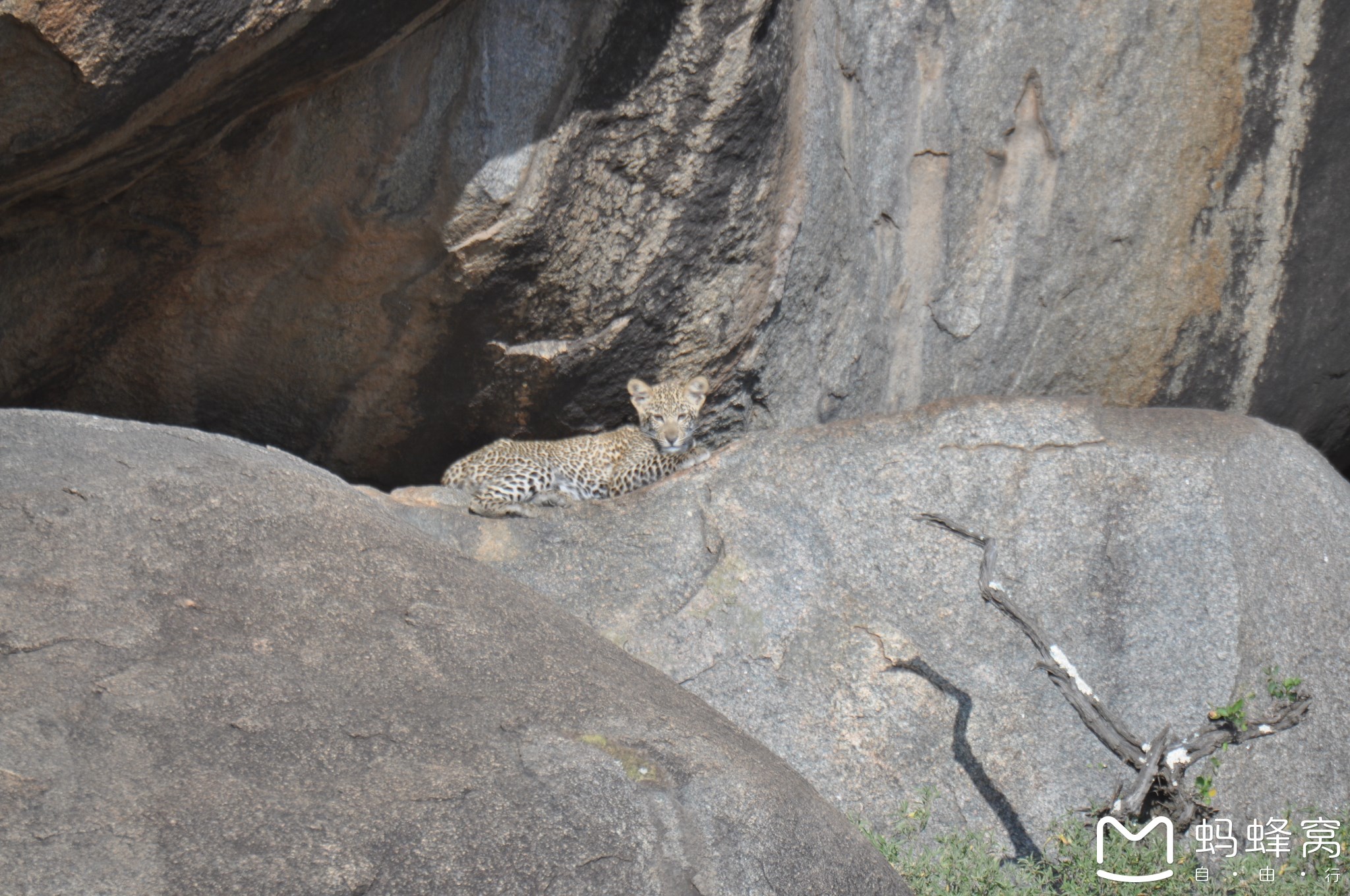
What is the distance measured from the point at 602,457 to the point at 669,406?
0.67 meters

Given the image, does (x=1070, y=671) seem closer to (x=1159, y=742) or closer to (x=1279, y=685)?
(x=1159, y=742)

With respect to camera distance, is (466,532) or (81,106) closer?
(81,106)

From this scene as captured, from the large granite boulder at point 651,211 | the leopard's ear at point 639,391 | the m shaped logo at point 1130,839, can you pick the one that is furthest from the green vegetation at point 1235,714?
the leopard's ear at point 639,391

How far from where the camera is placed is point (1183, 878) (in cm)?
524

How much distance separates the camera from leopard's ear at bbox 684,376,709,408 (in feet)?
27.3

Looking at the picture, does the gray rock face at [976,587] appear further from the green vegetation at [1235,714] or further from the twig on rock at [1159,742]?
→ the green vegetation at [1235,714]

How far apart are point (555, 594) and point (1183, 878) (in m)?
3.37

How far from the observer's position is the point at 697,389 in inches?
328

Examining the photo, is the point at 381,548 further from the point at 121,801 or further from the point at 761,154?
the point at 761,154

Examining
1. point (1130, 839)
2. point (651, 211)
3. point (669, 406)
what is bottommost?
point (1130, 839)

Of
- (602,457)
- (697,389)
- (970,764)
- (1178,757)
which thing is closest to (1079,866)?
(1178,757)

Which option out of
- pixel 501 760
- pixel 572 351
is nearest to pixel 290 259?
pixel 572 351

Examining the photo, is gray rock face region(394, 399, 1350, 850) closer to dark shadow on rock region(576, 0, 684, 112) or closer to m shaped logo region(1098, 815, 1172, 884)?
m shaped logo region(1098, 815, 1172, 884)

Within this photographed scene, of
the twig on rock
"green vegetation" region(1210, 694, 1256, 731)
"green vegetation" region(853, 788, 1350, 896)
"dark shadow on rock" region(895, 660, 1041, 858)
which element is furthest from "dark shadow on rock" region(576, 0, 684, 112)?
"green vegetation" region(1210, 694, 1256, 731)
